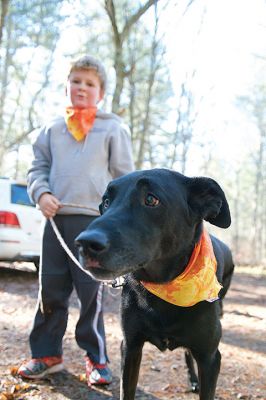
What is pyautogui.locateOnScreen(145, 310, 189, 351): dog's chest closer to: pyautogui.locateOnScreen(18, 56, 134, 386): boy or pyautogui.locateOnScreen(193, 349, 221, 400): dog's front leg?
pyautogui.locateOnScreen(193, 349, 221, 400): dog's front leg

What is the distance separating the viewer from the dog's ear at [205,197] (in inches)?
93.5

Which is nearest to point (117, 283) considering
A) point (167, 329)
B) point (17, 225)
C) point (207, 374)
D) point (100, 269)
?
point (167, 329)

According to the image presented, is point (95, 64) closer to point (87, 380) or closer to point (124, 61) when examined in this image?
point (87, 380)

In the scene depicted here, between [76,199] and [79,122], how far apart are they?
64 centimetres

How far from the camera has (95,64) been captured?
136 inches

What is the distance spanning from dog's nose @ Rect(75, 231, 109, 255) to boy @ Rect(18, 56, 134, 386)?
1.60 meters

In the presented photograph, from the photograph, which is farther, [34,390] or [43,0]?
Answer: [43,0]

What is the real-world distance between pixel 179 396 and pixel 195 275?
60.7 inches

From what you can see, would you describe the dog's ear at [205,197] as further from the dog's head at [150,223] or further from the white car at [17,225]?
the white car at [17,225]

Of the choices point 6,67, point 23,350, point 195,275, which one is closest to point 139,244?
point 195,275

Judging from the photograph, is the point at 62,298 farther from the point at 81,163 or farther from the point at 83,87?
the point at 83,87

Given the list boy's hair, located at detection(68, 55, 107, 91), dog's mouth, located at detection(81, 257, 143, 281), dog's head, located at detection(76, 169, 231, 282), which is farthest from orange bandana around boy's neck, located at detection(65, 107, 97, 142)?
dog's mouth, located at detection(81, 257, 143, 281)

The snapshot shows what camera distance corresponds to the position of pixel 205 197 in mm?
2402

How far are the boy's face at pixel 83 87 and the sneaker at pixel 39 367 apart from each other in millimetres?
2122
